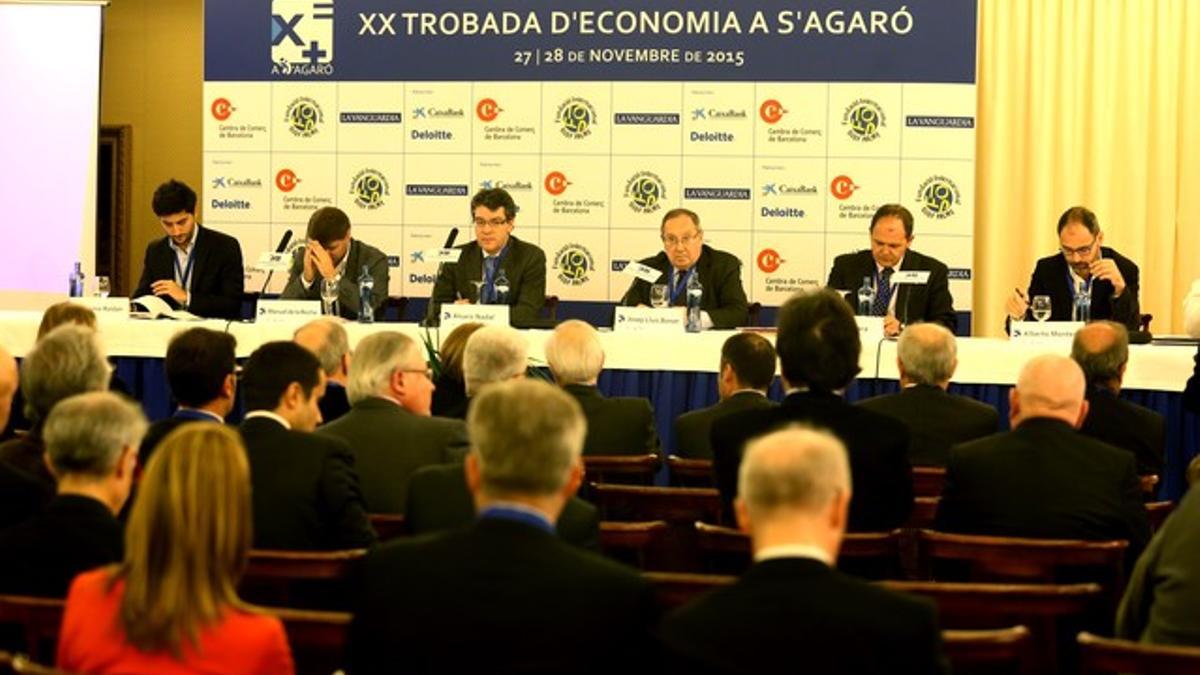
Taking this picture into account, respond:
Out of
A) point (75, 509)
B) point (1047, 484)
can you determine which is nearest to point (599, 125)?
point (1047, 484)

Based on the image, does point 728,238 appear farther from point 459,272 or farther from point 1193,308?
point 1193,308

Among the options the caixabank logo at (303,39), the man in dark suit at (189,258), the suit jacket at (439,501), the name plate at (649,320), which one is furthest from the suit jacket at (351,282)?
the suit jacket at (439,501)

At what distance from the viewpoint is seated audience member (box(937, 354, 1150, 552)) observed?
3.92m

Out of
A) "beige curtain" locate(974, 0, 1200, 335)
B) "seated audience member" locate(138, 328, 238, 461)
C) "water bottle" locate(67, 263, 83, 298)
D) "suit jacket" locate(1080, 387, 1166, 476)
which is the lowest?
"suit jacket" locate(1080, 387, 1166, 476)

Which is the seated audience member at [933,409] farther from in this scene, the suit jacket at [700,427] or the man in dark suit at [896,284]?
the man in dark suit at [896,284]

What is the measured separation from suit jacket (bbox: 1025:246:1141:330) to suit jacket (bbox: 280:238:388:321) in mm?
2879

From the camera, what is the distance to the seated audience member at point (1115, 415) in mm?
4949

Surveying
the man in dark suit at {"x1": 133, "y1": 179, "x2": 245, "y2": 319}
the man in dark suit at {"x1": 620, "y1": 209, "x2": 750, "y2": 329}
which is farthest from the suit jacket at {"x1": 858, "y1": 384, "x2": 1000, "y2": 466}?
the man in dark suit at {"x1": 133, "y1": 179, "x2": 245, "y2": 319}

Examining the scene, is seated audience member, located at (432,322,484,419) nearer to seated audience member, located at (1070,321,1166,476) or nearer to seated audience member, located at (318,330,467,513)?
seated audience member, located at (318,330,467,513)

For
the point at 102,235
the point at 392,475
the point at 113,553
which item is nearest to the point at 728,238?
the point at 102,235

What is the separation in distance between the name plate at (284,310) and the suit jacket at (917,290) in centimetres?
232

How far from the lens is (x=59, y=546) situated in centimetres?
296

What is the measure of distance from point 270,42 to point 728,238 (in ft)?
9.12

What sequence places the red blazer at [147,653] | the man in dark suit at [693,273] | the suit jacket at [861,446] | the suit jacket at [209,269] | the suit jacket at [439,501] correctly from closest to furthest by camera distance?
the red blazer at [147,653] < the suit jacket at [439,501] < the suit jacket at [861,446] < the man in dark suit at [693,273] < the suit jacket at [209,269]
